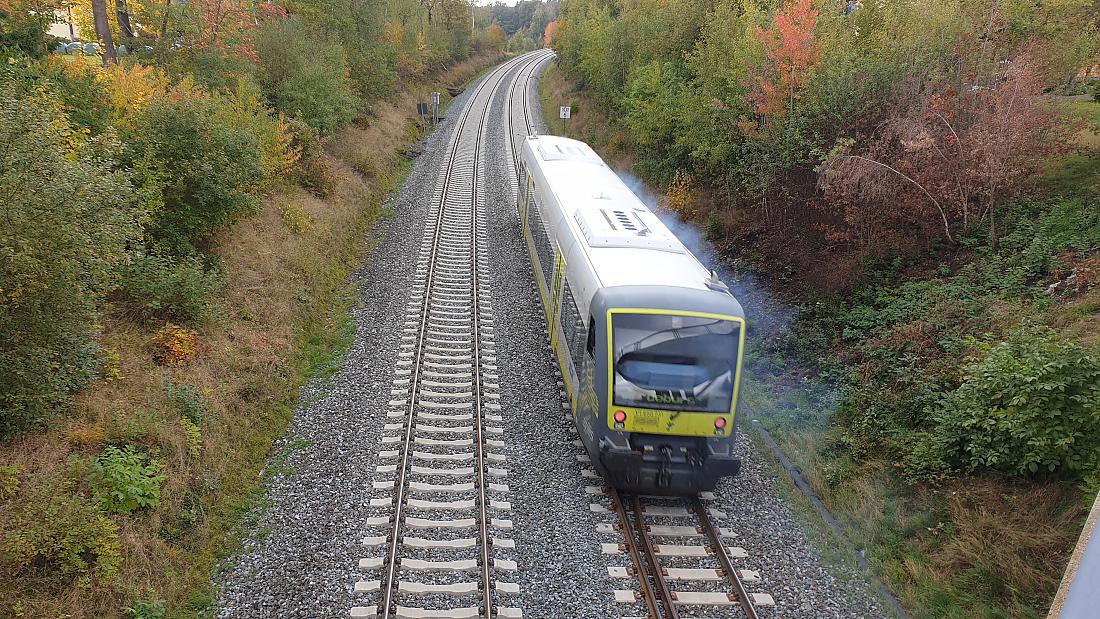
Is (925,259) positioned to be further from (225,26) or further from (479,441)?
(225,26)

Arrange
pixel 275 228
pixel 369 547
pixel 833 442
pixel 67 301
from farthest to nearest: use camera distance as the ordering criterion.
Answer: pixel 275 228 → pixel 833 442 → pixel 369 547 → pixel 67 301

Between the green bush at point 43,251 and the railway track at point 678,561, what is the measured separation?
7871mm

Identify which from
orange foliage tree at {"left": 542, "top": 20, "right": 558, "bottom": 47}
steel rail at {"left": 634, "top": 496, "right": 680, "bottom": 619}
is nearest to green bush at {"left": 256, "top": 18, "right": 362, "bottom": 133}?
steel rail at {"left": 634, "top": 496, "right": 680, "bottom": 619}

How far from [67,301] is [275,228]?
9191 mm

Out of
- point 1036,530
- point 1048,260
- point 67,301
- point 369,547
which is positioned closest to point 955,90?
point 1048,260

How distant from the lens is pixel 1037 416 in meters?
7.93

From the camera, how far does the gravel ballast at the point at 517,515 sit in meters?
7.58

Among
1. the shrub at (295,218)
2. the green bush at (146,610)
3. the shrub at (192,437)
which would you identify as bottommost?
the green bush at (146,610)

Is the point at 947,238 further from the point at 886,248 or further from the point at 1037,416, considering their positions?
the point at 1037,416

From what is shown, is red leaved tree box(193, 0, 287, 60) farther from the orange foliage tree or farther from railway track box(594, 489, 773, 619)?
the orange foliage tree

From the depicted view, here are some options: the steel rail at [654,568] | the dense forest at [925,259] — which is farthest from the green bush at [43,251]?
the dense forest at [925,259]

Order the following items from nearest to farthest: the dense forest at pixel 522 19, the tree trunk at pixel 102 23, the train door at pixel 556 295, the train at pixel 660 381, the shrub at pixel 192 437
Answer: the train at pixel 660 381 → the shrub at pixel 192 437 → the train door at pixel 556 295 → the tree trunk at pixel 102 23 → the dense forest at pixel 522 19

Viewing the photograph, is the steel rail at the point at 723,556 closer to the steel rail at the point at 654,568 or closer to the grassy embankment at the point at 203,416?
the steel rail at the point at 654,568

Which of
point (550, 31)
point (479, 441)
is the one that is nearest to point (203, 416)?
point (479, 441)
